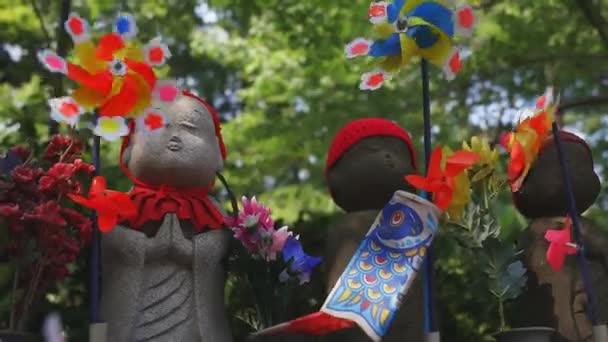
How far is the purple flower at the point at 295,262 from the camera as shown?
11.8 ft

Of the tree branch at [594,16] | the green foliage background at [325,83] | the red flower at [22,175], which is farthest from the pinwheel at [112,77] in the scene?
the tree branch at [594,16]

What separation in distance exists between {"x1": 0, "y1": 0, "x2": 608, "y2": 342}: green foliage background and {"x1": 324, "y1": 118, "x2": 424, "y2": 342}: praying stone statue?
4.06ft

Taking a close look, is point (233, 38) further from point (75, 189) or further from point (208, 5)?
point (75, 189)

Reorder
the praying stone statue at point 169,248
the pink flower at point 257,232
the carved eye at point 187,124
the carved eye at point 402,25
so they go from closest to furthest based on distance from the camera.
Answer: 1. the carved eye at point 402,25
2. the praying stone statue at point 169,248
3. the pink flower at point 257,232
4. the carved eye at point 187,124

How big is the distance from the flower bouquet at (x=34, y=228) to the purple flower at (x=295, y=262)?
0.84 meters

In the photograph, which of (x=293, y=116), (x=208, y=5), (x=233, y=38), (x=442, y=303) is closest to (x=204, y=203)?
(x=442, y=303)

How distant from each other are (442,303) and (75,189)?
9.26 ft

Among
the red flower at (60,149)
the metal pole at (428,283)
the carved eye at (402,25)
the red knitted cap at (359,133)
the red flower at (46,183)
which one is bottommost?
the metal pole at (428,283)

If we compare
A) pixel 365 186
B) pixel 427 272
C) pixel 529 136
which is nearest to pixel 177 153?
pixel 365 186

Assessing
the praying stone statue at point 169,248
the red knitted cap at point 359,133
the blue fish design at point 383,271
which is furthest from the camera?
the red knitted cap at point 359,133

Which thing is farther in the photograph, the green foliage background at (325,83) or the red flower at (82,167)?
the green foliage background at (325,83)

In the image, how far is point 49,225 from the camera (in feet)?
10.2

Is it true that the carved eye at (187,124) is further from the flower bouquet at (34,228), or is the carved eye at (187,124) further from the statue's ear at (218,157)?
the flower bouquet at (34,228)

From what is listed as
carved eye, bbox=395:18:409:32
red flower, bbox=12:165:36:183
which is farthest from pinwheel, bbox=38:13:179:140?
carved eye, bbox=395:18:409:32
